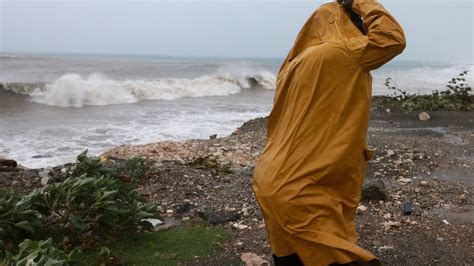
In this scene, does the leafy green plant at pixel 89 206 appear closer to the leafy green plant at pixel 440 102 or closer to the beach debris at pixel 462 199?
the beach debris at pixel 462 199

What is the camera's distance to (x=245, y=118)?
14453mm

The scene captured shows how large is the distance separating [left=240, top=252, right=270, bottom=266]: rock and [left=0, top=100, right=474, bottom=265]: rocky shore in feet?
0.10

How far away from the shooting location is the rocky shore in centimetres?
435

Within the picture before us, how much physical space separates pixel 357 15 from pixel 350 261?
1113mm

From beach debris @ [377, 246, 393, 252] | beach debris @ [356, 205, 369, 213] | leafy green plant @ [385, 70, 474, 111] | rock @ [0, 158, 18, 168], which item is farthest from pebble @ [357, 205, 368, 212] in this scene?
leafy green plant @ [385, 70, 474, 111]

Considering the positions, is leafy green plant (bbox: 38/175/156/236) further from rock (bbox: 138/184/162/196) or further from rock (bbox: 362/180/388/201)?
rock (bbox: 362/180/388/201)

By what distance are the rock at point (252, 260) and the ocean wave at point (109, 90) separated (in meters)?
14.8

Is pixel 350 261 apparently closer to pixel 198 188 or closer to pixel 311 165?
pixel 311 165

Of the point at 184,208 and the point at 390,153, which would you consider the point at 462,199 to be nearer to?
the point at 390,153

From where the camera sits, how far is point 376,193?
5434 mm

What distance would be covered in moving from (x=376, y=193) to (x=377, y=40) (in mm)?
3457

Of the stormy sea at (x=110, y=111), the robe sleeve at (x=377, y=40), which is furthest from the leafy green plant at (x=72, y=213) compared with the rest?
the stormy sea at (x=110, y=111)

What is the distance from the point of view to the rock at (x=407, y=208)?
513cm

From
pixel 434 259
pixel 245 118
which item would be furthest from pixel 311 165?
pixel 245 118
